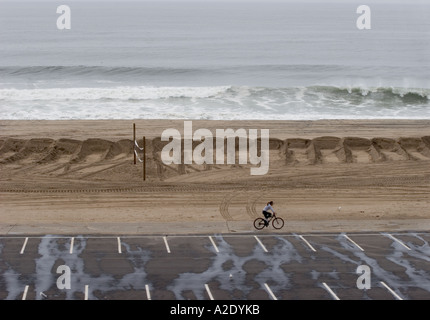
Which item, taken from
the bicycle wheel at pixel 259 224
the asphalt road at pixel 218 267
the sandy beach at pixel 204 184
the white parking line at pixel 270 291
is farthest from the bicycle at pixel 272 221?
the white parking line at pixel 270 291

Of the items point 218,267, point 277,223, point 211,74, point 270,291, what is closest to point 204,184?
point 277,223

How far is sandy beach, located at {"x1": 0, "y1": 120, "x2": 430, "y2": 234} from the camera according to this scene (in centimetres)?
2734

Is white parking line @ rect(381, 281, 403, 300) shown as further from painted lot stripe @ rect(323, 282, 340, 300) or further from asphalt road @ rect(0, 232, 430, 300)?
painted lot stripe @ rect(323, 282, 340, 300)

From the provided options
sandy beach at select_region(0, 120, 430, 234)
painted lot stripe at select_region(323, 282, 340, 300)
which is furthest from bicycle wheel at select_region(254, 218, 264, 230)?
painted lot stripe at select_region(323, 282, 340, 300)

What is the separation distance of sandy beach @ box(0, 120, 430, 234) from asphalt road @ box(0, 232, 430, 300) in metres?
1.49

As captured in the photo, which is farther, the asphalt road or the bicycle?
the bicycle

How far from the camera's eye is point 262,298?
19641 millimetres

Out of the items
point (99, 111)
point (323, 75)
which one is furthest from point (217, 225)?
point (323, 75)

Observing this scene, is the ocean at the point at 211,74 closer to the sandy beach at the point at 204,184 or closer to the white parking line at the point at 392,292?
the sandy beach at the point at 204,184

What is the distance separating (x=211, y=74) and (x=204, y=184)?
4174cm

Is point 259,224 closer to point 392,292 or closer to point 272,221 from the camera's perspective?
point 272,221

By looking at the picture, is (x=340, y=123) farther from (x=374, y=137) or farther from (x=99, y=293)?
(x=99, y=293)

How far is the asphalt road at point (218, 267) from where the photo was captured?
20.0 meters
